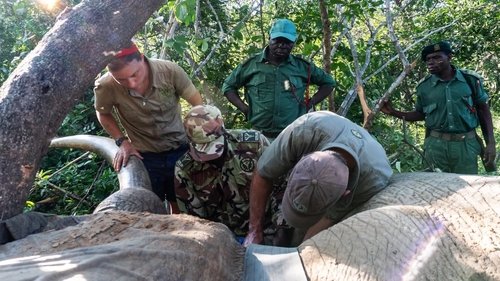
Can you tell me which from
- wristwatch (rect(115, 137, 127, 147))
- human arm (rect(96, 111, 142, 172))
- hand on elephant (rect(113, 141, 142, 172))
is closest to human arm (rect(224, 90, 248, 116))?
human arm (rect(96, 111, 142, 172))

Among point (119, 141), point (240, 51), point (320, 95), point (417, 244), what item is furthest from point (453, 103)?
point (417, 244)

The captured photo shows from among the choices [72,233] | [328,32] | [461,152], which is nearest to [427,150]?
[461,152]

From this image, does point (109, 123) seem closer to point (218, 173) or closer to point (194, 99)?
point (194, 99)

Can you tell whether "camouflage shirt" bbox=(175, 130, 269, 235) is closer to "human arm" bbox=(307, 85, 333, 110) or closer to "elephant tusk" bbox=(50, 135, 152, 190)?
"elephant tusk" bbox=(50, 135, 152, 190)

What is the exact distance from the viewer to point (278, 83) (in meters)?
4.78

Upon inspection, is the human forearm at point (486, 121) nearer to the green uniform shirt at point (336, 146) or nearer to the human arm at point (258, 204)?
the green uniform shirt at point (336, 146)

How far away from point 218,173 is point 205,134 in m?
0.28

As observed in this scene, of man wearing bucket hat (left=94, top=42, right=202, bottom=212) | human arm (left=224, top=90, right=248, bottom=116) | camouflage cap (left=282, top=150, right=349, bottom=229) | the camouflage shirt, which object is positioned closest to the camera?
camouflage cap (left=282, top=150, right=349, bottom=229)

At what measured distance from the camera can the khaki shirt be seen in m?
3.60

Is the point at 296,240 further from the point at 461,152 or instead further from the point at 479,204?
the point at 461,152

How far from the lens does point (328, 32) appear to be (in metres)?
4.88

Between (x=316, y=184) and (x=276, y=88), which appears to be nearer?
(x=316, y=184)

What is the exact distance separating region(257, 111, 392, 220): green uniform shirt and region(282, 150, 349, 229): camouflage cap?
0.54ft

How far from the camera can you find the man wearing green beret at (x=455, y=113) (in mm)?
5035
